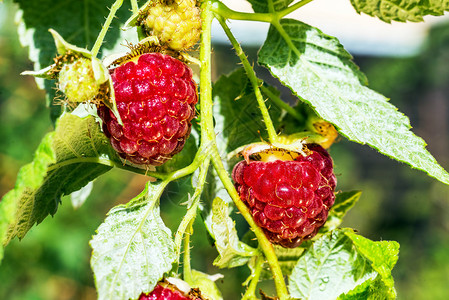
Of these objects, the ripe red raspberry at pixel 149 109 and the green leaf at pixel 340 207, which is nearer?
the ripe red raspberry at pixel 149 109

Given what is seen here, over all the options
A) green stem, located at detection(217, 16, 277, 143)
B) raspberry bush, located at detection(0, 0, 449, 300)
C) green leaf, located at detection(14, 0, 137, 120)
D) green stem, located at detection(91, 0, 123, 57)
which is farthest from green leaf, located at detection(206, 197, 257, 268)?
green leaf, located at detection(14, 0, 137, 120)

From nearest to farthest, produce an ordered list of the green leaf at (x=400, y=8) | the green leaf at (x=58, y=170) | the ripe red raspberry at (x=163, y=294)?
the green leaf at (x=58, y=170) → the ripe red raspberry at (x=163, y=294) → the green leaf at (x=400, y=8)

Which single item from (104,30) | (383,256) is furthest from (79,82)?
(383,256)

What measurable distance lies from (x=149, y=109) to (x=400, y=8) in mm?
421

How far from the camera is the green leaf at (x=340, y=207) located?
825 mm

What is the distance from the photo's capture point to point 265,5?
0.79m

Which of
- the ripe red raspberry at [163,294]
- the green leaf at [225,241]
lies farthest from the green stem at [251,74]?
the ripe red raspberry at [163,294]

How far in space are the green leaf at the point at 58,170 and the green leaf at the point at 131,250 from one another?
0.30ft

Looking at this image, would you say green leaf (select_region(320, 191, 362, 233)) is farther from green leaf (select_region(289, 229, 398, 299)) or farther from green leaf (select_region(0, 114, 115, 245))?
green leaf (select_region(0, 114, 115, 245))

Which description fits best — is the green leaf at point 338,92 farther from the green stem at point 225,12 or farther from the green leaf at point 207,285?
the green leaf at point 207,285

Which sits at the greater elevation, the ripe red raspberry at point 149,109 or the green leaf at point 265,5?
the green leaf at point 265,5

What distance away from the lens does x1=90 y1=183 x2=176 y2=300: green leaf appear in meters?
0.60

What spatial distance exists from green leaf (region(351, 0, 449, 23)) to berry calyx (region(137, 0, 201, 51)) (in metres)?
0.27

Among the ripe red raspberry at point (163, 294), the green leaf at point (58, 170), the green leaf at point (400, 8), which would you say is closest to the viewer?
the green leaf at point (58, 170)
